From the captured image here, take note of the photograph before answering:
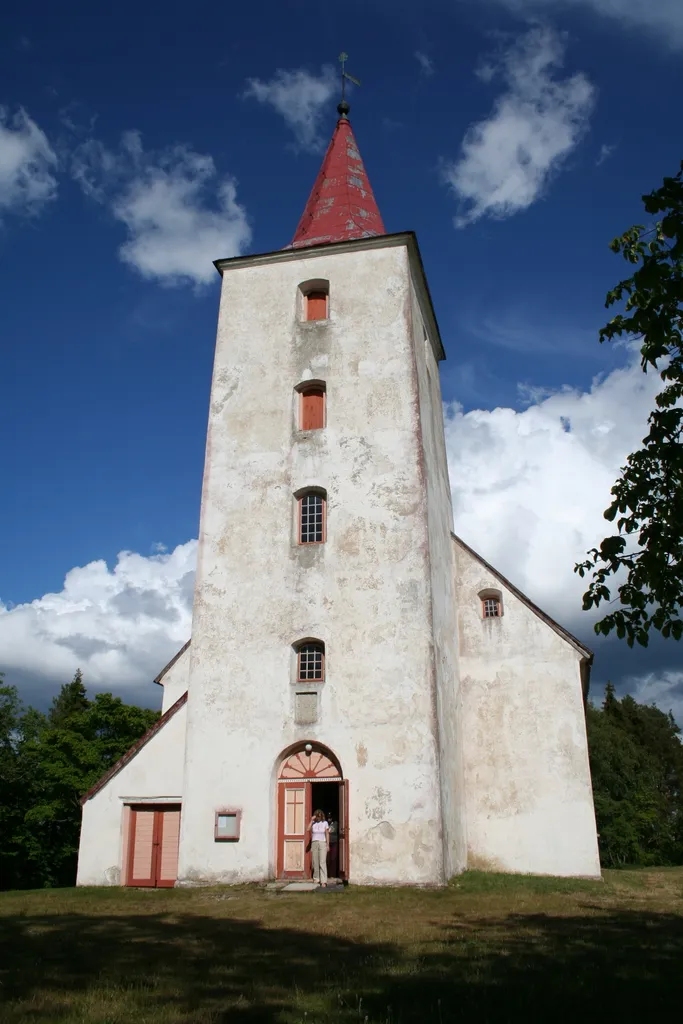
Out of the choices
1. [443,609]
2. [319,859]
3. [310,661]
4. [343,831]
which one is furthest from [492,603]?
[319,859]

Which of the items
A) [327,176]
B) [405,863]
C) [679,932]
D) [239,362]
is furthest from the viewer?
[327,176]

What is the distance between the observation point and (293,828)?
18812 millimetres

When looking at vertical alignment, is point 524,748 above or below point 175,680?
below

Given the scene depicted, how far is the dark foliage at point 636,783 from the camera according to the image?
Result: 5088 cm

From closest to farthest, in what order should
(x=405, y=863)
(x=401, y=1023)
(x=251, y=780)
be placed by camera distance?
(x=401, y=1023)
(x=405, y=863)
(x=251, y=780)

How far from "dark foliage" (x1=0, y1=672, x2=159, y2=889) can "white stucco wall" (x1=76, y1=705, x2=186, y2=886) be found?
2265 centimetres

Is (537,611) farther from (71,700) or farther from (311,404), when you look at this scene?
(71,700)

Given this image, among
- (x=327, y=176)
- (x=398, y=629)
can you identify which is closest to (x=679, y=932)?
(x=398, y=629)

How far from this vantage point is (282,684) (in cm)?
1945

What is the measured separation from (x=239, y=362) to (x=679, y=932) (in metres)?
17.4

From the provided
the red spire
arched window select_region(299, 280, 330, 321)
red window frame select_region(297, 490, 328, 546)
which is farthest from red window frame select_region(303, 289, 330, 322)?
red window frame select_region(297, 490, 328, 546)

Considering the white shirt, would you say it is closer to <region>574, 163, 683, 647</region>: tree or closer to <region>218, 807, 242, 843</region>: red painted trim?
<region>218, 807, 242, 843</region>: red painted trim

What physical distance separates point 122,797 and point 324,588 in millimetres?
7360

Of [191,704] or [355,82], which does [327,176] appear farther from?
[191,704]
